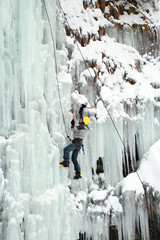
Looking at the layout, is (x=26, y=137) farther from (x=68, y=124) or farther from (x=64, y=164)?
(x=68, y=124)

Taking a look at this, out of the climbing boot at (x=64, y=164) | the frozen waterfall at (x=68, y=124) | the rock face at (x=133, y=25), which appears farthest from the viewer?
the rock face at (x=133, y=25)

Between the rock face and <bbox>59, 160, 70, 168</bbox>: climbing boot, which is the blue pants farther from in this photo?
the rock face

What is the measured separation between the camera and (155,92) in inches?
290

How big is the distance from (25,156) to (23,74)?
151cm

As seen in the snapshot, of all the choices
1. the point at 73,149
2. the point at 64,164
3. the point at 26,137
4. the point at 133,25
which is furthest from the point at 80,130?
the point at 133,25

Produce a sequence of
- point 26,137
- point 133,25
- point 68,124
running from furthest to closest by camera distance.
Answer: point 133,25, point 68,124, point 26,137

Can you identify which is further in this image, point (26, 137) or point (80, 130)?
point (80, 130)

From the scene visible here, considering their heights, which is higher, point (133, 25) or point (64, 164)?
point (133, 25)

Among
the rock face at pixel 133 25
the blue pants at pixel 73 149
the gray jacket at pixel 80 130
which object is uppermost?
the rock face at pixel 133 25

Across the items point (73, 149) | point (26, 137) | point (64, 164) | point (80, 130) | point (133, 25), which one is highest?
point (133, 25)

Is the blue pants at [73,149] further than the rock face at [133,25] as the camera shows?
No

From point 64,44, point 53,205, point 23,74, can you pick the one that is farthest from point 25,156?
point 64,44

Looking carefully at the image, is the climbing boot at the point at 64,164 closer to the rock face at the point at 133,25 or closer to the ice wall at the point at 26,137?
the ice wall at the point at 26,137

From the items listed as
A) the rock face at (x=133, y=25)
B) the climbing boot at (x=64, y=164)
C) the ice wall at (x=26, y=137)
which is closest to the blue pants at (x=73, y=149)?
the climbing boot at (x=64, y=164)
